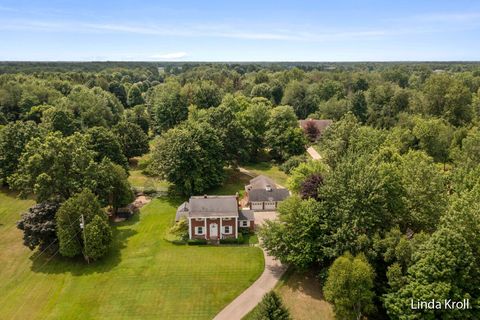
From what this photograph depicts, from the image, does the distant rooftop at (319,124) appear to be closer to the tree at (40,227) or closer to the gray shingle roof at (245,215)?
the gray shingle roof at (245,215)

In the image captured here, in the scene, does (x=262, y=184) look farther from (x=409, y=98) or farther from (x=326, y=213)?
(x=409, y=98)

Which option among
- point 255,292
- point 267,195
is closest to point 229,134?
point 267,195

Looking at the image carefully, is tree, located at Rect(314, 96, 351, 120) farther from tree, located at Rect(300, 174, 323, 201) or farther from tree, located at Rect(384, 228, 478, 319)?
tree, located at Rect(384, 228, 478, 319)

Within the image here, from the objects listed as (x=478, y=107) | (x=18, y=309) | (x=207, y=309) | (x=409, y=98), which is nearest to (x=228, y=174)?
(x=207, y=309)

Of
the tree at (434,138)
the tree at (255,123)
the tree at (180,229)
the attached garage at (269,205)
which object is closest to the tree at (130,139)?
the tree at (255,123)

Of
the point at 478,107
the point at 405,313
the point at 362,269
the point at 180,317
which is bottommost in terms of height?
the point at 180,317
